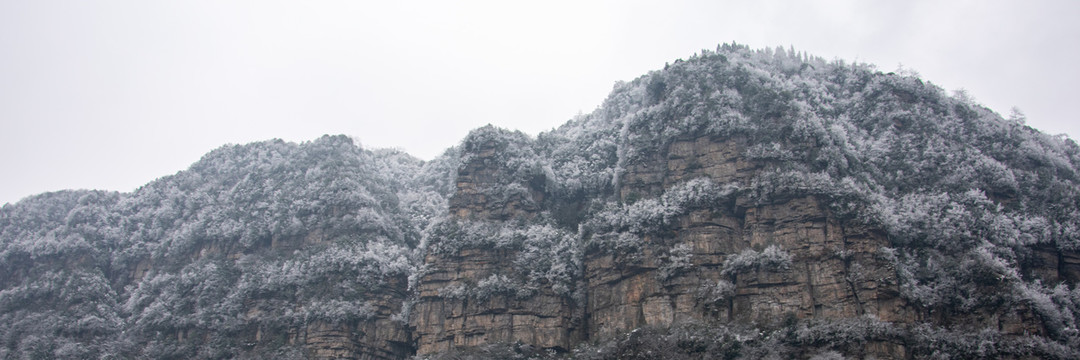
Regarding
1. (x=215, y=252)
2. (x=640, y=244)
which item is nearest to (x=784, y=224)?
(x=640, y=244)

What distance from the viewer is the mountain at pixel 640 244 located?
54.5 m

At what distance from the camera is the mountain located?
5450 centimetres

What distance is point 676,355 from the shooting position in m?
54.2

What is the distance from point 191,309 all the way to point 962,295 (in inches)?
2408

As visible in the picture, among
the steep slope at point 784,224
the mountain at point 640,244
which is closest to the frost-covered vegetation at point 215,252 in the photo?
the mountain at point 640,244

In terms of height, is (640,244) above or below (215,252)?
below

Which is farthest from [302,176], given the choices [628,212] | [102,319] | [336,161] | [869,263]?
[869,263]

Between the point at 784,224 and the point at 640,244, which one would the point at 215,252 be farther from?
the point at 784,224

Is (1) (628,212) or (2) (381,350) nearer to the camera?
(1) (628,212)

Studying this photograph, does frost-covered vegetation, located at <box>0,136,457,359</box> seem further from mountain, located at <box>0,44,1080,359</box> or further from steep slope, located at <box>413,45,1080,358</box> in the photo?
steep slope, located at <box>413,45,1080,358</box>

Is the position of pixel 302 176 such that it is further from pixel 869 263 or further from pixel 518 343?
pixel 869 263

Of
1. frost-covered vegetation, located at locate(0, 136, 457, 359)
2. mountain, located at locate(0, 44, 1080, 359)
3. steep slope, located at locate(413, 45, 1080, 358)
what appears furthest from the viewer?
frost-covered vegetation, located at locate(0, 136, 457, 359)

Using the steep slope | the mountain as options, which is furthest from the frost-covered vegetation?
the steep slope

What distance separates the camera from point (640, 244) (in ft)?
204
